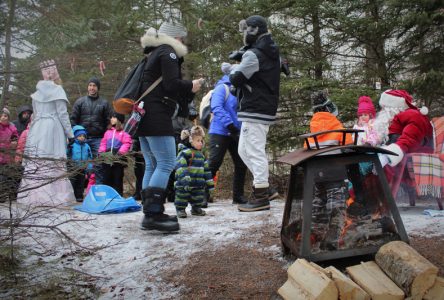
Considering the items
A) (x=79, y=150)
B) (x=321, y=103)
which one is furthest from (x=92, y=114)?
(x=321, y=103)

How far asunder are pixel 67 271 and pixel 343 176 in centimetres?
251

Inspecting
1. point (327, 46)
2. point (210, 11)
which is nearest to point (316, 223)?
point (327, 46)

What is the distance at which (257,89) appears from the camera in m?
5.67

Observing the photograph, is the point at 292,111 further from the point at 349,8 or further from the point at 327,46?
the point at 349,8

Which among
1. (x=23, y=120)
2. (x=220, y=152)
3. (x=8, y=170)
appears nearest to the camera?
(x=8, y=170)

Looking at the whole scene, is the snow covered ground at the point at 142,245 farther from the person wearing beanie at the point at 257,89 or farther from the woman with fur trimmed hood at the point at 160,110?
the person wearing beanie at the point at 257,89

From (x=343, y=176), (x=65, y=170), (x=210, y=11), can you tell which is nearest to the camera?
(x=65, y=170)

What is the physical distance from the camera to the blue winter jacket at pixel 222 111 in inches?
255

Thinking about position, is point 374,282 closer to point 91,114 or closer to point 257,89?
point 257,89

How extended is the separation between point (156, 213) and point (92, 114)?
3.88m

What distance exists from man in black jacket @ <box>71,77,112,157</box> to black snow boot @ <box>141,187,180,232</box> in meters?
3.60

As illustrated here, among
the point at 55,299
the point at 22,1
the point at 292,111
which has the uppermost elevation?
the point at 22,1

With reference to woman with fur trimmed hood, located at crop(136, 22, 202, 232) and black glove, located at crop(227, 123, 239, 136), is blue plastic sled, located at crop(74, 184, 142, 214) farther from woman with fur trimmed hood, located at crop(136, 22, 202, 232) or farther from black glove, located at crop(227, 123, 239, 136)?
black glove, located at crop(227, 123, 239, 136)

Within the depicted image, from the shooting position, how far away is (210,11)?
32.4ft
